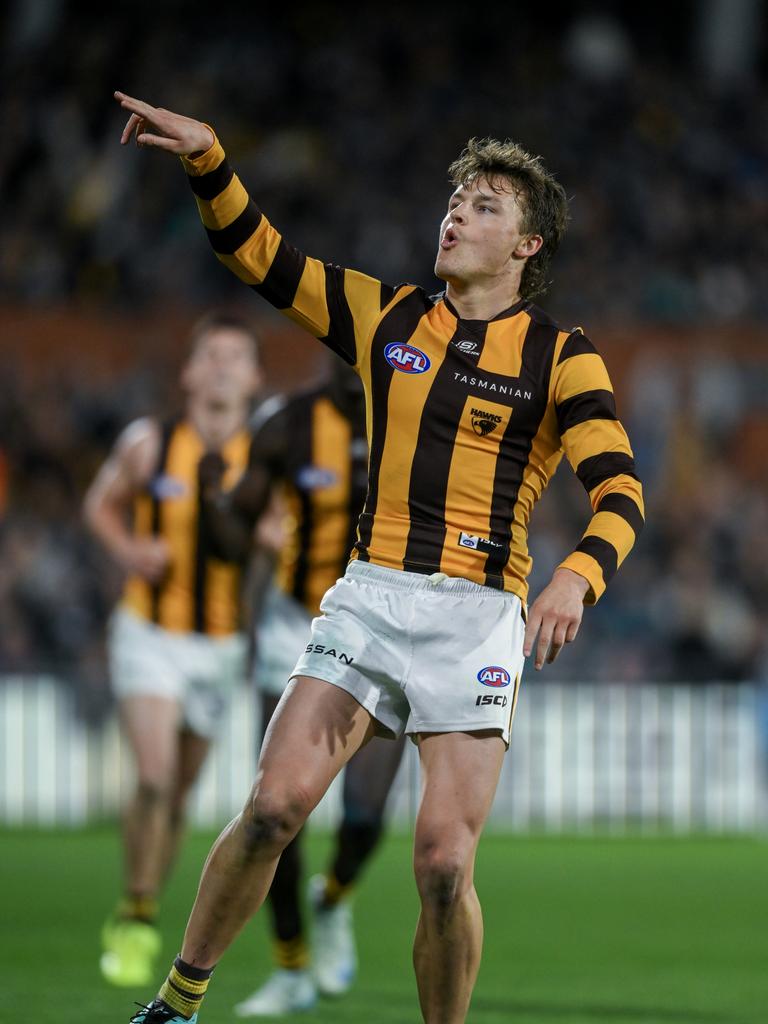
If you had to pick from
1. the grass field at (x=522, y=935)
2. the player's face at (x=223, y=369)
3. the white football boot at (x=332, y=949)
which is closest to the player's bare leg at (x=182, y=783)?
the grass field at (x=522, y=935)

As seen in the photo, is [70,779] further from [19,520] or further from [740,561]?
[740,561]

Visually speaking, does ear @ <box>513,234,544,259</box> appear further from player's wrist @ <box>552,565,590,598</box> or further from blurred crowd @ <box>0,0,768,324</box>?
blurred crowd @ <box>0,0,768,324</box>

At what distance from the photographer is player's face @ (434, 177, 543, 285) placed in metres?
5.18

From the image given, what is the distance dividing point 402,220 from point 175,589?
12.6m

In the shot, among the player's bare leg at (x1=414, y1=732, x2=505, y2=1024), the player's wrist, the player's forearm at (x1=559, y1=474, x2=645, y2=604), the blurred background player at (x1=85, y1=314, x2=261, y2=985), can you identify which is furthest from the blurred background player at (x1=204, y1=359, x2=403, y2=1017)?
the player's wrist

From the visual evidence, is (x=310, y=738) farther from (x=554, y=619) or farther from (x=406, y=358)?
(x=406, y=358)

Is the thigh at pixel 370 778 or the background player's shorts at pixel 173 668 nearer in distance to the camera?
the thigh at pixel 370 778

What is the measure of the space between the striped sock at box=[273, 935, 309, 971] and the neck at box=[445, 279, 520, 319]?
255cm

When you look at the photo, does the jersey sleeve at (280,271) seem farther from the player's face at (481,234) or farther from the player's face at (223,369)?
the player's face at (223,369)

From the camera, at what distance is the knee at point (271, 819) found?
4.70 metres

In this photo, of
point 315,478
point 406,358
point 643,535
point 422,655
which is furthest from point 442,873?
point 643,535

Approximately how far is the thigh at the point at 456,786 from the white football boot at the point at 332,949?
233 centimetres

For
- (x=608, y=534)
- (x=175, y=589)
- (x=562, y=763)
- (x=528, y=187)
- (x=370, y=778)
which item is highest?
(x=528, y=187)

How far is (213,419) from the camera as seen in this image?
860 cm
